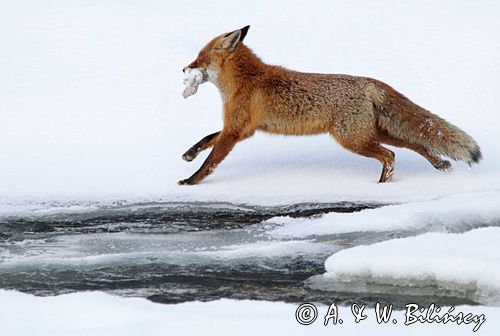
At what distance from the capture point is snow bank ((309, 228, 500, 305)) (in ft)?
16.5

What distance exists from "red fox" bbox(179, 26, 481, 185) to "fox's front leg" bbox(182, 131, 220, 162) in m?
0.01

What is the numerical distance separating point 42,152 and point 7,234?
7.62ft

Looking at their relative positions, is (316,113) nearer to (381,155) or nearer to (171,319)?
(381,155)

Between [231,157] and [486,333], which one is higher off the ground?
[231,157]

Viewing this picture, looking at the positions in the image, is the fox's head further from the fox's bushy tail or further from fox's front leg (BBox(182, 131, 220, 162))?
the fox's bushy tail

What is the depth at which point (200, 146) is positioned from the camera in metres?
8.86

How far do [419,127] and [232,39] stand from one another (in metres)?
2.09

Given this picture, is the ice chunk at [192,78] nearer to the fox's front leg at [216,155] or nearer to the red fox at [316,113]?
the red fox at [316,113]

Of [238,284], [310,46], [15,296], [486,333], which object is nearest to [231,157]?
[310,46]

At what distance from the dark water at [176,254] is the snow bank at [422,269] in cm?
7

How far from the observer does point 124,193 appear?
790 centimetres

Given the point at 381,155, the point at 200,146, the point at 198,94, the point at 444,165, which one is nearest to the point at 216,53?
the point at 200,146

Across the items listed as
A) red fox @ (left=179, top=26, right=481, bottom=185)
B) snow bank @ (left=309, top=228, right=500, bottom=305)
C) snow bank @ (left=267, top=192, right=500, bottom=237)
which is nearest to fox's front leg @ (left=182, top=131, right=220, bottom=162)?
red fox @ (left=179, top=26, right=481, bottom=185)

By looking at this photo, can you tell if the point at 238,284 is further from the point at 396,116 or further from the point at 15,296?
the point at 396,116
